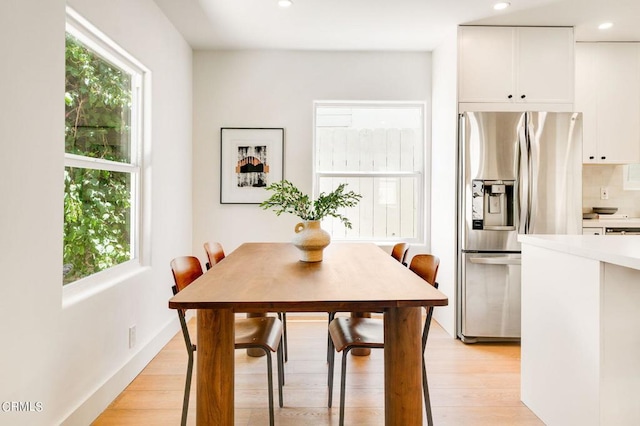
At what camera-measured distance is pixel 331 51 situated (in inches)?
166

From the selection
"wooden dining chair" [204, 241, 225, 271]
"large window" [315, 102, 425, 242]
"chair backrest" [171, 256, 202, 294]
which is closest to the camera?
"chair backrest" [171, 256, 202, 294]

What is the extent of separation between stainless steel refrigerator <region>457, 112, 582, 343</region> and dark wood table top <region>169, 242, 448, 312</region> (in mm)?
1402

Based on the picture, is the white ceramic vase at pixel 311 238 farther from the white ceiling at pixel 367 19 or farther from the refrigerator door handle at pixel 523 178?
the refrigerator door handle at pixel 523 178

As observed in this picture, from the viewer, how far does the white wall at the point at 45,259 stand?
158cm

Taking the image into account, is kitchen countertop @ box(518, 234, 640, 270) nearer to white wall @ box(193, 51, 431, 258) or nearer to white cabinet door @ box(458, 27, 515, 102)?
white cabinet door @ box(458, 27, 515, 102)

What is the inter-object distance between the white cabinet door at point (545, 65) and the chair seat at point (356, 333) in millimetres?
2486

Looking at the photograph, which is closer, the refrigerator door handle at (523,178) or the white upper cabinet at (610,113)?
the refrigerator door handle at (523,178)

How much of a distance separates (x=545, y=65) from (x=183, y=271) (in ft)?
11.1

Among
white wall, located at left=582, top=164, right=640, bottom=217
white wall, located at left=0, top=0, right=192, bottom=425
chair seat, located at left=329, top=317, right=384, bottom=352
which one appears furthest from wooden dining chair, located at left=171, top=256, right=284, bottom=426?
white wall, located at left=582, top=164, right=640, bottom=217

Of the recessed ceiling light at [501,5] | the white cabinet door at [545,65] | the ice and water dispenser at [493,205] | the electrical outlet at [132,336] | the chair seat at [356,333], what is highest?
the recessed ceiling light at [501,5]

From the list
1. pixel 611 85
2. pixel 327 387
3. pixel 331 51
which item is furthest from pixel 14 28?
pixel 611 85

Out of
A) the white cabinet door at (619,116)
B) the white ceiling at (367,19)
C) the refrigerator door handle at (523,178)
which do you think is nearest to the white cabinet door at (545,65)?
the white ceiling at (367,19)

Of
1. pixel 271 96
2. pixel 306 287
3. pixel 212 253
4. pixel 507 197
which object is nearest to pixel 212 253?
pixel 212 253

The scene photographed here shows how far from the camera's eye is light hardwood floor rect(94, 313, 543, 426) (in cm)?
224
